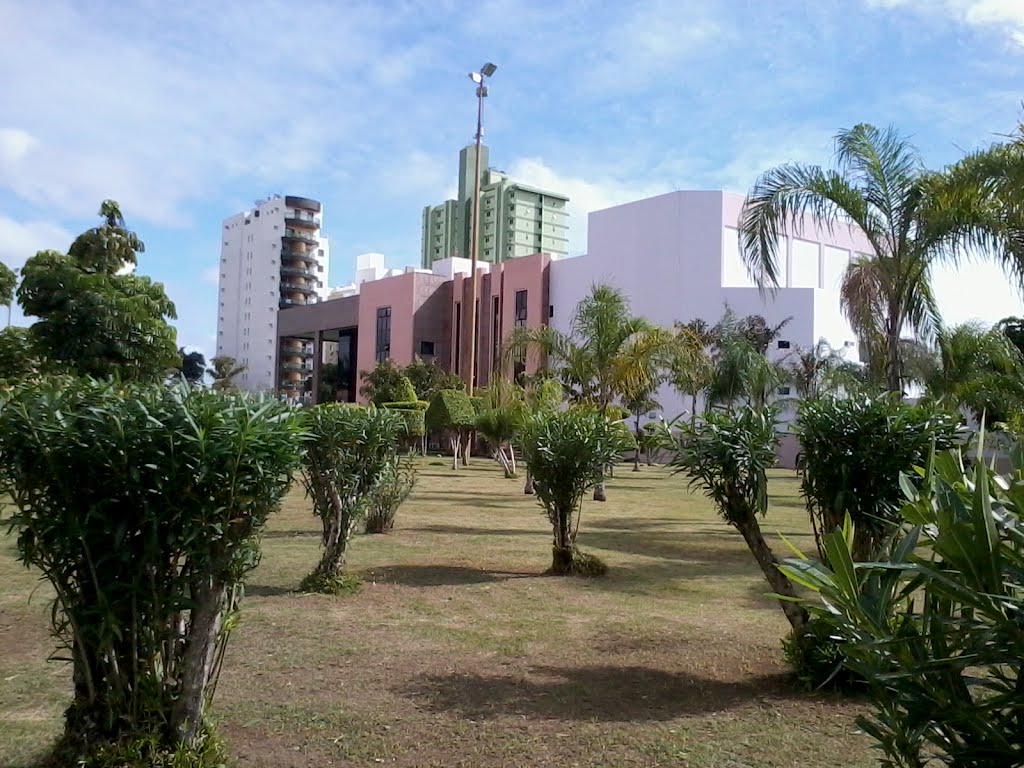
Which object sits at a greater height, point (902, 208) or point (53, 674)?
point (902, 208)

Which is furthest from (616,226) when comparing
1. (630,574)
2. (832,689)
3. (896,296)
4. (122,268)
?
(832,689)

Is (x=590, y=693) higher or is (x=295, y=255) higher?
(x=295, y=255)

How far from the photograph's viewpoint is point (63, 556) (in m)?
3.55

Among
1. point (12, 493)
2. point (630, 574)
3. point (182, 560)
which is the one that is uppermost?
point (12, 493)

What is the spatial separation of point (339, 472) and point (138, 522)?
5.20 metres

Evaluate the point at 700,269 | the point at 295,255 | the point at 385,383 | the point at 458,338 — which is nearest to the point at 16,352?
the point at 385,383

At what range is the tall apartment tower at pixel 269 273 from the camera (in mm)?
86000

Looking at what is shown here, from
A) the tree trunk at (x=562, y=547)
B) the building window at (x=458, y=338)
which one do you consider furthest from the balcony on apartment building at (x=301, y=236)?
the tree trunk at (x=562, y=547)

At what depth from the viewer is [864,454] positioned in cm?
570

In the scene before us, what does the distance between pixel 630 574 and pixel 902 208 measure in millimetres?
6409

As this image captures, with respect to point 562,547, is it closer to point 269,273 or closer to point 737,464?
point 737,464

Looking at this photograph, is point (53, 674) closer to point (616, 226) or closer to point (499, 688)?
point (499, 688)

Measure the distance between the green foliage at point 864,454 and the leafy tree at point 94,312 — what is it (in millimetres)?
16265

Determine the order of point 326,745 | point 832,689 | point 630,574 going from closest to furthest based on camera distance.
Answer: point 326,745, point 832,689, point 630,574
